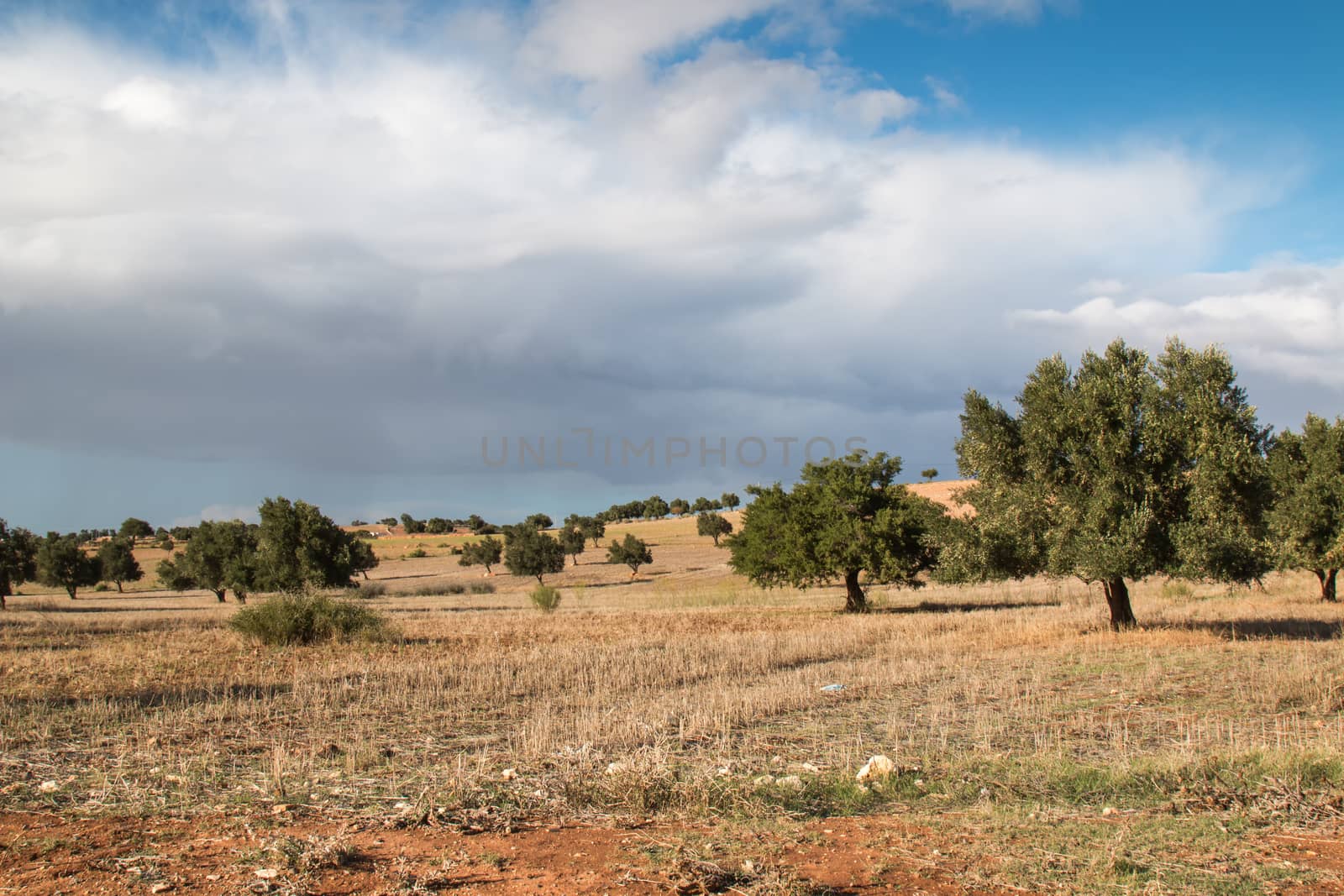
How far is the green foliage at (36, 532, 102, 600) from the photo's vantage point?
258 feet

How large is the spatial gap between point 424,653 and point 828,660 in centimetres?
1092

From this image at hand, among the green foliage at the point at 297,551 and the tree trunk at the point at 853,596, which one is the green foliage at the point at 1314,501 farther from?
the green foliage at the point at 297,551

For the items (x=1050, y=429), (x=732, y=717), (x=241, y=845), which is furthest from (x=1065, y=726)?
(x=1050, y=429)

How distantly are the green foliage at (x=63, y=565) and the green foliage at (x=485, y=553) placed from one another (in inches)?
1483

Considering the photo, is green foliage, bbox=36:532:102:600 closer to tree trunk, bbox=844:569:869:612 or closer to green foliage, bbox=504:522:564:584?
green foliage, bbox=504:522:564:584

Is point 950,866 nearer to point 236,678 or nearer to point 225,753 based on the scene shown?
point 225,753

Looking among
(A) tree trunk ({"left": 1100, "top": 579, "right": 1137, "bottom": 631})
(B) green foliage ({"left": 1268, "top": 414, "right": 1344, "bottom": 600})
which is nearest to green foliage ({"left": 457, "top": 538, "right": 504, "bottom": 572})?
(B) green foliage ({"left": 1268, "top": 414, "right": 1344, "bottom": 600})

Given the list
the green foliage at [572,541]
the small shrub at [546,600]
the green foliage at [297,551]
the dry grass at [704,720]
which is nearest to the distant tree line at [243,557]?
the green foliage at [297,551]

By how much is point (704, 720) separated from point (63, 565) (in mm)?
87192

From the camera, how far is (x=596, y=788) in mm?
8891

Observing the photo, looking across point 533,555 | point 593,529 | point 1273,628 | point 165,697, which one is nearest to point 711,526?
point 593,529

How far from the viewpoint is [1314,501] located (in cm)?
3378

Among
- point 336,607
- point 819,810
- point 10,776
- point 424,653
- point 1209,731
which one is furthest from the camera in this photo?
point 336,607

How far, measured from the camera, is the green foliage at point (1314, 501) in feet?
110
